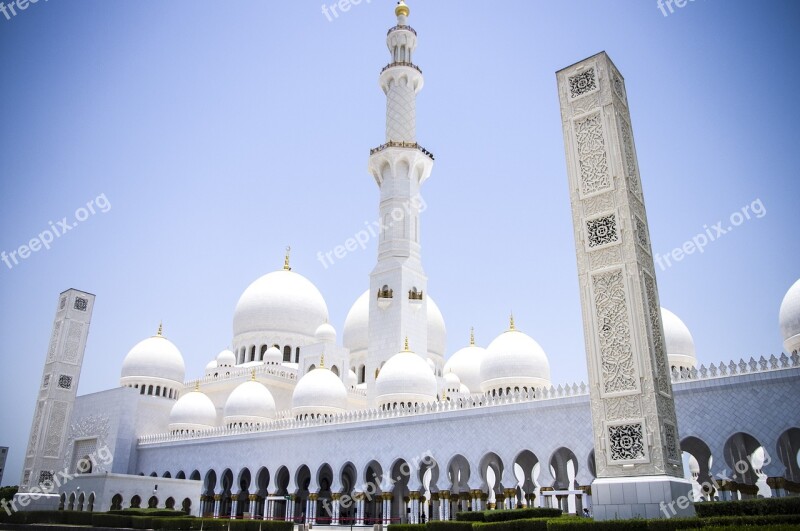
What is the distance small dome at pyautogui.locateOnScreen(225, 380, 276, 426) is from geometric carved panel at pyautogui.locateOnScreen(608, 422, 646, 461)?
21369 mm

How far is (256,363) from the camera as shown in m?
34.9

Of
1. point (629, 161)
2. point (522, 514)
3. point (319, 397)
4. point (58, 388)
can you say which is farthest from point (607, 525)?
point (58, 388)

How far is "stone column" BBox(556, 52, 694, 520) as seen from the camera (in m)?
9.58

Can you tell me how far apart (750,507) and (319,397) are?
1899 centimetres

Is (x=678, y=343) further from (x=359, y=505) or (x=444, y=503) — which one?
(x=359, y=505)

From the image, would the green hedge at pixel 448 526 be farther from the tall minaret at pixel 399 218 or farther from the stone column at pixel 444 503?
the tall minaret at pixel 399 218

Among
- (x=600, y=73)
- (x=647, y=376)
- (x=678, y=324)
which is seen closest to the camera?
(x=647, y=376)

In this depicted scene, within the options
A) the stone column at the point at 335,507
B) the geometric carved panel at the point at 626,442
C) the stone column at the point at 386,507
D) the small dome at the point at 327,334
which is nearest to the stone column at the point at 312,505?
the stone column at the point at 335,507

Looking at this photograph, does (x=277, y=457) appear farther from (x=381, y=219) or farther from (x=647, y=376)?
(x=647, y=376)

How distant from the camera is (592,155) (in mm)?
11844

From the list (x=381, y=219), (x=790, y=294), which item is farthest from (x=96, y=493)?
(x=790, y=294)

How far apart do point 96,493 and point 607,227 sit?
22902 mm

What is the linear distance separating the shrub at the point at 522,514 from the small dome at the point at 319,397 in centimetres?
1462

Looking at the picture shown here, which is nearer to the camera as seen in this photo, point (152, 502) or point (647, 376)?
point (647, 376)
